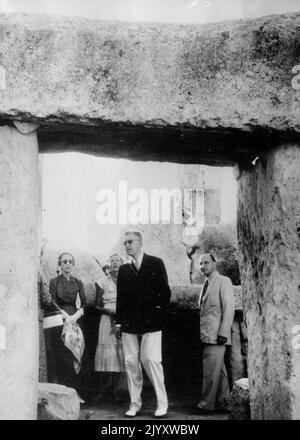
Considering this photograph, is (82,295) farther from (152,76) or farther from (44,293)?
(152,76)

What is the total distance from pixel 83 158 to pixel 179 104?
3.46 metres

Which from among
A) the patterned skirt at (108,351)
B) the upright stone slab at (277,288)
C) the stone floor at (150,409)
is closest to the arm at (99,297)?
the patterned skirt at (108,351)

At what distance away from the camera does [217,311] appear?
5492 mm

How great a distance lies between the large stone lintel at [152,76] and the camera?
338 cm

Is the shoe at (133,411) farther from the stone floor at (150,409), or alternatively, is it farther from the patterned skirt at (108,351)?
the patterned skirt at (108,351)

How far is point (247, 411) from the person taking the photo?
4078 millimetres

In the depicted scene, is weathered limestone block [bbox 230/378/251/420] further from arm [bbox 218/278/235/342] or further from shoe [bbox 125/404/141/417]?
arm [bbox 218/278/235/342]

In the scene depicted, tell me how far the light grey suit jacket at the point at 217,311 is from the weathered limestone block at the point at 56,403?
1359 millimetres

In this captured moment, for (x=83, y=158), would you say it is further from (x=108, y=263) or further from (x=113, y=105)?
(x=113, y=105)

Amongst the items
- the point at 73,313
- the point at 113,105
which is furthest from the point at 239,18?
the point at 73,313

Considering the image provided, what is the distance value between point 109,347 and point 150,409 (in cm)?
71

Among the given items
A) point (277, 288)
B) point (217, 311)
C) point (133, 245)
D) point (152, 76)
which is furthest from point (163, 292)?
point (152, 76)

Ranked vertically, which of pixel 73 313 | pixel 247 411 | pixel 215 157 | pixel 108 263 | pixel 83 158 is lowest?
pixel 247 411
